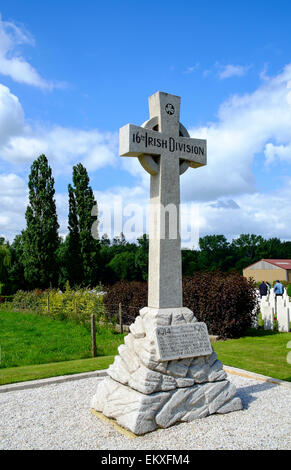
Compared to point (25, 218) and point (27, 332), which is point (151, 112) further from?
point (25, 218)

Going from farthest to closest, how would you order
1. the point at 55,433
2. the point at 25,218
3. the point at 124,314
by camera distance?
1. the point at 25,218
2. the point at 124,314
3. the point at 55,433

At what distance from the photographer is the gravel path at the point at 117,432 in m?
3.92

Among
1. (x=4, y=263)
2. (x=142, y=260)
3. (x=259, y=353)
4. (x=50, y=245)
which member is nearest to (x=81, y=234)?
(x=50, y=245)

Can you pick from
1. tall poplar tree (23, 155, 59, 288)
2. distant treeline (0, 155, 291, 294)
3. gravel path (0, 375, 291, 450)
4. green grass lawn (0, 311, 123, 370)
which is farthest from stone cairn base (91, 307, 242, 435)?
tall poplar tree (23, 155, 59, 288)

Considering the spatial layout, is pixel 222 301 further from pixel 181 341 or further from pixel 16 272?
pixel 16 272

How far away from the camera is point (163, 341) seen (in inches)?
180

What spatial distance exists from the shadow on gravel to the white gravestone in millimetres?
410

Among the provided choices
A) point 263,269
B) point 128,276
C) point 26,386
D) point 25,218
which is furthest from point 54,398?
point 263,269

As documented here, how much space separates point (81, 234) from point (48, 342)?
60.9ft

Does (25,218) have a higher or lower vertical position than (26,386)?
higher

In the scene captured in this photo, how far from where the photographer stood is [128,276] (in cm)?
4047

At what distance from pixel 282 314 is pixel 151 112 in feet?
26.7

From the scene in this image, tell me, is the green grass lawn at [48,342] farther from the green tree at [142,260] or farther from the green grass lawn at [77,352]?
the green tree at [142,260]

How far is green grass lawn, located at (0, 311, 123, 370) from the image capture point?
27.2ft
